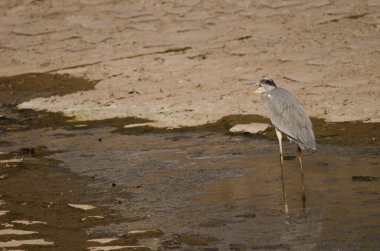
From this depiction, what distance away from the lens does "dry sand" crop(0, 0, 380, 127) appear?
1130cm

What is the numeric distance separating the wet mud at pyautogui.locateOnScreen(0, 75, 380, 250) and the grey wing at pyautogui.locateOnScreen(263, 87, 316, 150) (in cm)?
42

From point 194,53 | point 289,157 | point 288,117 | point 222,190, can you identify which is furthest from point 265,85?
point 194,53

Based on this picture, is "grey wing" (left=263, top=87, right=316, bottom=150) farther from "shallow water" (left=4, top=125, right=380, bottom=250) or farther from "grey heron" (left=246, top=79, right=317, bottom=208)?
"shallow water" (left=4, top=125, right=380, bottom=250)

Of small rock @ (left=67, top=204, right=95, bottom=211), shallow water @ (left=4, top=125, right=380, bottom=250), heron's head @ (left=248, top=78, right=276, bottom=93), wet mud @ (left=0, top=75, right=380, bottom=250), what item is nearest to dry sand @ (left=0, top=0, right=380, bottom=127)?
wet mud @ (left=0, top=75, right=380, bottom=250)

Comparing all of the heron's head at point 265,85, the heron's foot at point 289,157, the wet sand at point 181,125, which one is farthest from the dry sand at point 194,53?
the heron's head at point 265,85

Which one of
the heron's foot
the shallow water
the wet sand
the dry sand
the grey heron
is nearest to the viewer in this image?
the shallow water

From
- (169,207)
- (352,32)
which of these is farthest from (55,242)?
(352,32)

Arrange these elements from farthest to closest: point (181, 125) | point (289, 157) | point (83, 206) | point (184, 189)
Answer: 1. point (181, 125)
2. point (289, 157)
3. point (184, 189)
4. point (83, 206)

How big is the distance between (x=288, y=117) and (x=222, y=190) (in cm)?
87

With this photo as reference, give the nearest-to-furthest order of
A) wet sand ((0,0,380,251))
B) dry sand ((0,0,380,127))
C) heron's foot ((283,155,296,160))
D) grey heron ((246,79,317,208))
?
wet sand ((0,0,380,251)) < grey heron ((246,79,317,208)) < heron's foot ((283,155,296,160)) < dry sand ((0,0,380,127))

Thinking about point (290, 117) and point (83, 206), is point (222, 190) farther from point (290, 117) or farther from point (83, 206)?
point (83, 206)

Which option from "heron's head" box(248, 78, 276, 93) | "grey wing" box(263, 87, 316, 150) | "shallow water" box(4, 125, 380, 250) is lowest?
"shallow water" box(4, 125, 380, 250)

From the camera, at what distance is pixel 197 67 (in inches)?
520

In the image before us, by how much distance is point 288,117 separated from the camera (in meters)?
7.86
